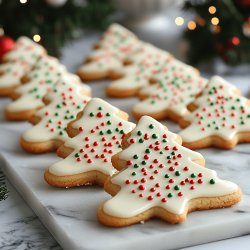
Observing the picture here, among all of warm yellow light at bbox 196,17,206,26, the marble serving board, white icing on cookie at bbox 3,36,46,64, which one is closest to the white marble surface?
the marble serving board

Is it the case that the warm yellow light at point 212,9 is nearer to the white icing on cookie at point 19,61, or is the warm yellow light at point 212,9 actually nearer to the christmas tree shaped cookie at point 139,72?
the christmas tree shaped cookie at point 139,72

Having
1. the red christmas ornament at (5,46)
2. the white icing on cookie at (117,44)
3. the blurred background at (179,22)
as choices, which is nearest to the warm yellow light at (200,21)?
the blurred background at (179,22)

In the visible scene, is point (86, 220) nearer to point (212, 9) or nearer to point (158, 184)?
point (158, 184)

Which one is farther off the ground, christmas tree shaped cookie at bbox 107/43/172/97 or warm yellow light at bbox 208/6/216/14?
warm yellow light at bbox 208/6/216/14

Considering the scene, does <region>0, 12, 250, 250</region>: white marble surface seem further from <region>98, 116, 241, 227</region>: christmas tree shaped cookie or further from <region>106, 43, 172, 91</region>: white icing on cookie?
<region>106, 43, 172, 91</region>: white icing on cookie

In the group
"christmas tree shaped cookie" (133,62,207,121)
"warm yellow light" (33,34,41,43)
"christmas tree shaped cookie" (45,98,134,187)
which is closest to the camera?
"christmas tree shaped cookie" (45,98,134,187)

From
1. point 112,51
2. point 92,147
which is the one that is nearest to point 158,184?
point 92,147
